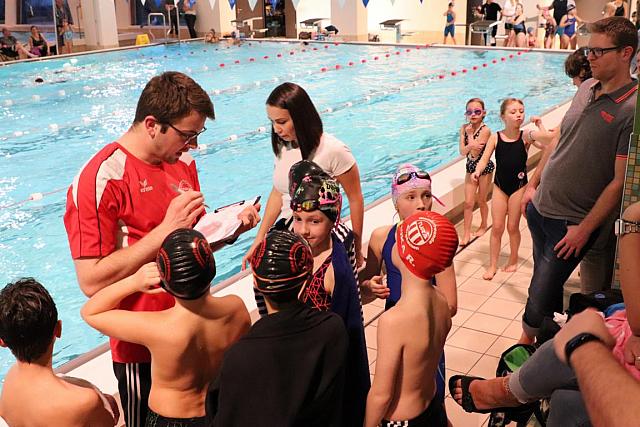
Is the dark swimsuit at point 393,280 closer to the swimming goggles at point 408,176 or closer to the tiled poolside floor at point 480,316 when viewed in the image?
the swimming goggles at point 408,176

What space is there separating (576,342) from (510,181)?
3.44 meters

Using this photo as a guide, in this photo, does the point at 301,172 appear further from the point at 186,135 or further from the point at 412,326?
the point at 412,326

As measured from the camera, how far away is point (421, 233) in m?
1.97

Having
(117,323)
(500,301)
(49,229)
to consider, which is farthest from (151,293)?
(49,229)

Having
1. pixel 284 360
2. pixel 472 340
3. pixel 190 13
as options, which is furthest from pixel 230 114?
pixel 190 13

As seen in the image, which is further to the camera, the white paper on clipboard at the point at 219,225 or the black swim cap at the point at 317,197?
the black swim cap at the point at 317,197

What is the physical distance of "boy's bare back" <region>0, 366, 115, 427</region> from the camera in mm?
1903

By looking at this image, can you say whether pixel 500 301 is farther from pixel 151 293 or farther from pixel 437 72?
pixel 437 72

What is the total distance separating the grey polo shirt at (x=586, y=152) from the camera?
288 cm

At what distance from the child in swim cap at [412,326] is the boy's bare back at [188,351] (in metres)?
0.46

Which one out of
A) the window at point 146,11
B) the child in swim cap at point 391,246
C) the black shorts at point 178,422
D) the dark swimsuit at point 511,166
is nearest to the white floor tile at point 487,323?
the dark swimsuit at point 511,166

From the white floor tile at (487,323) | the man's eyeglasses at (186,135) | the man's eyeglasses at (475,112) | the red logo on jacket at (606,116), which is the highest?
the man's eyeglasses at (186,135)

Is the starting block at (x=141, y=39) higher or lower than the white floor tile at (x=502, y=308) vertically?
higher

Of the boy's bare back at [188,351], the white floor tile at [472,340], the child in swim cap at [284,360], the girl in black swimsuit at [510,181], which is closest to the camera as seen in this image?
the child in swim cap at [284,360]
